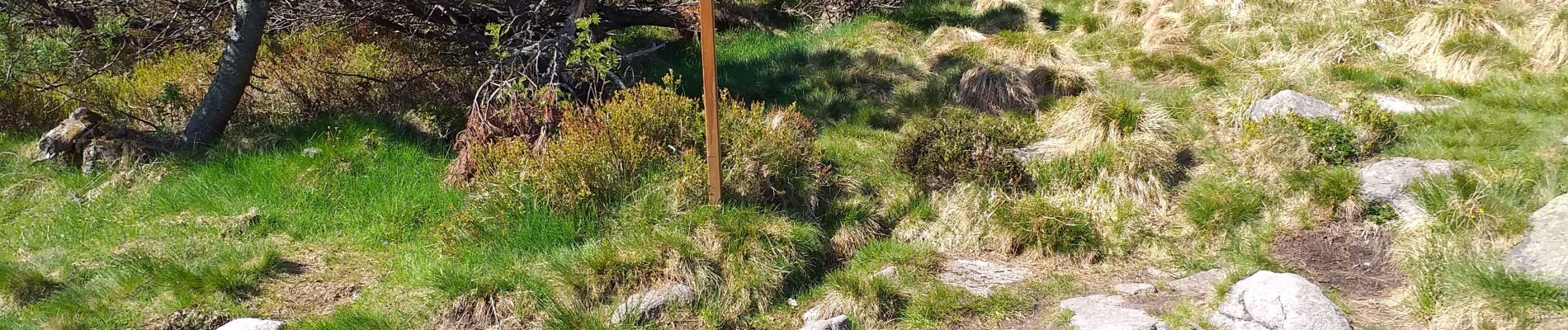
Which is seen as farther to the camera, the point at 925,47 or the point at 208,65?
the point at 925,47

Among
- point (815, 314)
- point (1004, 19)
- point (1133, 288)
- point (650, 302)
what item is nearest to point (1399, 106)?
point (1133, 288)

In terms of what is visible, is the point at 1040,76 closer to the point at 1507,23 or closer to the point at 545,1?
the point at 1507,23

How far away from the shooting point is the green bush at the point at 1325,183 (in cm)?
600

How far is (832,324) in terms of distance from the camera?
5.08 m

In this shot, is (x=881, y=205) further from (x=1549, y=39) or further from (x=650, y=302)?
(x=1549, y=39)

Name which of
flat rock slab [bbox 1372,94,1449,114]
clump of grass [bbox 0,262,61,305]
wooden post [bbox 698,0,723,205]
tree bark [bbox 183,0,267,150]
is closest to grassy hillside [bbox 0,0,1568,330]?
clump of grass [bbox 0,262,61,305]

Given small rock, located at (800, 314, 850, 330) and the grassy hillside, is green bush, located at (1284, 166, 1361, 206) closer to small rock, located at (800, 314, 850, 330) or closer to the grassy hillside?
the grassy hillside

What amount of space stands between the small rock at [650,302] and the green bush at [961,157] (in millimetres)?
2126

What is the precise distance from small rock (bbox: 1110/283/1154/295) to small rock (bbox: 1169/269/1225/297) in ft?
0.52

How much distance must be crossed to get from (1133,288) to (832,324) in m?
1.87

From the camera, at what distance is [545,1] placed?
775cm

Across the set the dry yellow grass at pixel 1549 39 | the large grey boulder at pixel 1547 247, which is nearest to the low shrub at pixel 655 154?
the large grey boulder at pixel 1547 247

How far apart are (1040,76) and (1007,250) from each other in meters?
2.43

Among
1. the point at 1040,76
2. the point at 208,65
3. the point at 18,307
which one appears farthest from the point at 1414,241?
the point at 208,65
